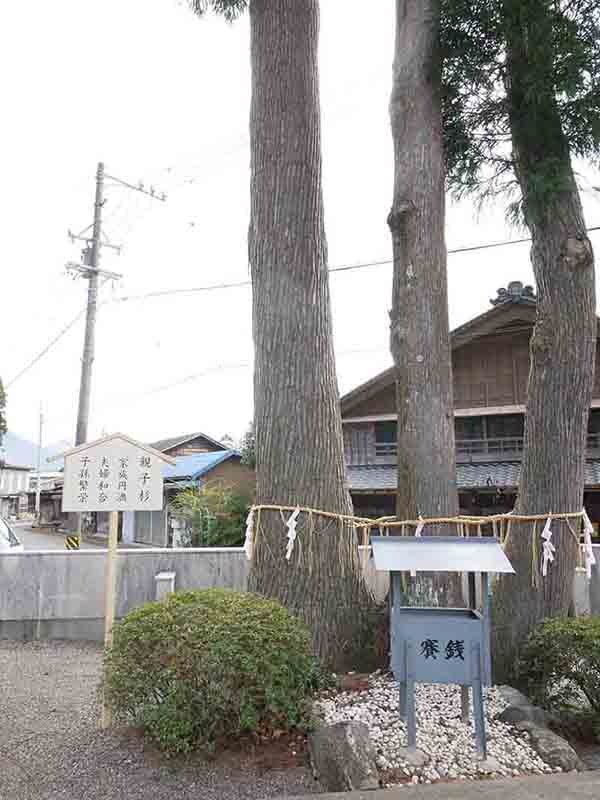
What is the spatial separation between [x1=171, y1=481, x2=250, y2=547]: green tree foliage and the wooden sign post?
1030cm

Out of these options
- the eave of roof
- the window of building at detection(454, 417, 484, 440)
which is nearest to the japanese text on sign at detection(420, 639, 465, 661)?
the eave of roof

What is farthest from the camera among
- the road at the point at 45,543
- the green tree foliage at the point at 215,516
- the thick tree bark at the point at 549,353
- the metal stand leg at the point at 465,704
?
the road at the point at 45,543

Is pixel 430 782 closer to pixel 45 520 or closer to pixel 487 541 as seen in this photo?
pixel 487 541

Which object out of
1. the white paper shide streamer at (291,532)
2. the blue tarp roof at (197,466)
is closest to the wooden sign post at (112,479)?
the white paper shide streamer at (291,532)

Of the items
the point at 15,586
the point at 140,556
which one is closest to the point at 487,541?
the point at 140,556

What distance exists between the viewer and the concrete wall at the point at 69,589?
7.50 meters

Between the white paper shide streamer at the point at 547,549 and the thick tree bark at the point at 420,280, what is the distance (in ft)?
2.20

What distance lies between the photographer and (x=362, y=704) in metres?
3.83

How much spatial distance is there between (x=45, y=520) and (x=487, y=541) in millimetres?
43480

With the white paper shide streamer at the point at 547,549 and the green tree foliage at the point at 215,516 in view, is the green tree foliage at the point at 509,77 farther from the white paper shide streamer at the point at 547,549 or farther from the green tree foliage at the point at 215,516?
the green tree foliage at the point at 215,516

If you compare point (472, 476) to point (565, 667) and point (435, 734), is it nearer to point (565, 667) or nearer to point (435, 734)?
point (565, 667)

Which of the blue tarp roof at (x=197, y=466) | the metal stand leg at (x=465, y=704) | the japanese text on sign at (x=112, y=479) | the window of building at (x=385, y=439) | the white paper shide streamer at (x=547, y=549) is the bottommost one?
the metal stand leg at (x=465, y=704)

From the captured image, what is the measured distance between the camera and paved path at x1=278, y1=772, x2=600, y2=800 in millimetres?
2768

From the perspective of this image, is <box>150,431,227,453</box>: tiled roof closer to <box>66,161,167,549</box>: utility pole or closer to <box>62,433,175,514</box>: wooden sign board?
<box>66,161,167,549</box>: utility pole
